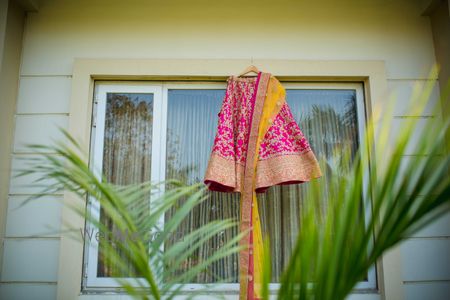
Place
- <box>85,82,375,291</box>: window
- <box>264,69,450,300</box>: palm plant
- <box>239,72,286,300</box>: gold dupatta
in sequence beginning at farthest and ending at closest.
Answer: <box>85,82,375,291</box>: window < <box>239,72,286,300</box>: gold dupatta < <box>264,69,450,300</box>: palm plant

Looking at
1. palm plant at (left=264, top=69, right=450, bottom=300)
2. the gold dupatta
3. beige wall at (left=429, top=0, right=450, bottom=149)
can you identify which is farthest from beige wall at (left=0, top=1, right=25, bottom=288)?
beige wall at (left=429, top=0, right=450, bottom=149)

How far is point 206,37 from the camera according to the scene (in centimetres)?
250

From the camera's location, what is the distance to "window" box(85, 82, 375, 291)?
2.35 metres

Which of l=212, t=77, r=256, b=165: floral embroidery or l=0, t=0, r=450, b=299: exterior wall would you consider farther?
l=0, t=0, r=450, b=299: exterior wall

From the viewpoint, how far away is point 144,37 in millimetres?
2504

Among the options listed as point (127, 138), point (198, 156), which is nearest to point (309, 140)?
point (198, 156)

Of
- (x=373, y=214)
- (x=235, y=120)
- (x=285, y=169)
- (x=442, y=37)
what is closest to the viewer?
(x=373, y=214)

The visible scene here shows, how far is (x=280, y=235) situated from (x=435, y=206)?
1.87 m

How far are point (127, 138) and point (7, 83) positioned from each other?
735 mm

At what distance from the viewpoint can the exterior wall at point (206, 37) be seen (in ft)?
7.95

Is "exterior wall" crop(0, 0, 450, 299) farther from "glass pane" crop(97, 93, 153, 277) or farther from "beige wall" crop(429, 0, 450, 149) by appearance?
"glass pane" crop(97, 93, 153, 277)

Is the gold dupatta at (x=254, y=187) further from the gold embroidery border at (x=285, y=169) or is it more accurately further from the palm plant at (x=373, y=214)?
the palm plant at (x=373, y=214)

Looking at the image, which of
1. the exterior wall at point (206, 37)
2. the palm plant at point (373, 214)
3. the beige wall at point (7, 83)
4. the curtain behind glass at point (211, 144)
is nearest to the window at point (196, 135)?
the curtain behind glass at point (211, 144)

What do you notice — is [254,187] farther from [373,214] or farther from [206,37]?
[373,214]
